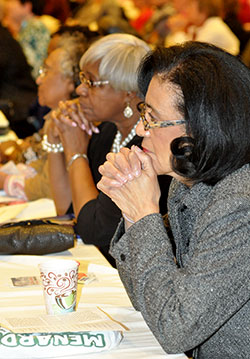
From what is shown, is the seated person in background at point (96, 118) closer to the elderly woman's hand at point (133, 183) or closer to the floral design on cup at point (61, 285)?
the elderly woman's hand at point (133, 183)

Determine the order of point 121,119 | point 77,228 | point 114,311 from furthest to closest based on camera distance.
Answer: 1. point 121,119
2. point 77,228
3. point 114,311

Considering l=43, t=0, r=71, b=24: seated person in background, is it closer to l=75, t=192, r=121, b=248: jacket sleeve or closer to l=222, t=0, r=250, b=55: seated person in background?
l=222, t=0, r=250, b=55: seated person in background

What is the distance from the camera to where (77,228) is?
2215mm

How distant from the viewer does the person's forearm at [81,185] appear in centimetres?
239

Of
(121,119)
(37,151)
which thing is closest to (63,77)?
(37,151)

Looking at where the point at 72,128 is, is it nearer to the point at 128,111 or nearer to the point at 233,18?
the point at 128,111

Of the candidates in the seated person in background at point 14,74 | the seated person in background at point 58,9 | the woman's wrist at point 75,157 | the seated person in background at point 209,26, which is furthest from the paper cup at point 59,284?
the seated person in background at point 58,9

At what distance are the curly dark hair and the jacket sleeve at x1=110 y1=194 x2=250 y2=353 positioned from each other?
0.10 metres

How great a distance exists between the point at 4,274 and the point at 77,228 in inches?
18.3

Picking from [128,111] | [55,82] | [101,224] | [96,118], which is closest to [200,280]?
[101,224]

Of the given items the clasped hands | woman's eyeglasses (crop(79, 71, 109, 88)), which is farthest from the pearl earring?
the clasped hands

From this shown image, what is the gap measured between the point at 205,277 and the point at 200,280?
0.04 ft

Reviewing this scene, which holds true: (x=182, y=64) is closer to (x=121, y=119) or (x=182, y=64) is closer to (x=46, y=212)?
(x=121, y=119)

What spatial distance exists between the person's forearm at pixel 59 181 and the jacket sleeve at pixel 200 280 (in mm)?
1454
